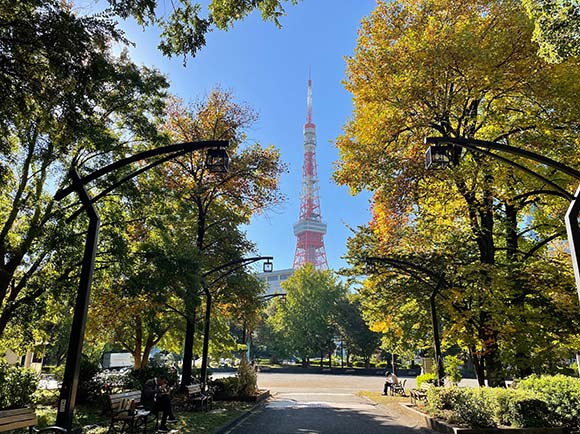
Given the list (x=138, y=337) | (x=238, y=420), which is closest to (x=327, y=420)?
(x=238, y=420)

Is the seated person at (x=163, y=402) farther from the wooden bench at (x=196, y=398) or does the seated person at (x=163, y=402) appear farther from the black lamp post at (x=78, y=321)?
the black lamp post at (x=78, y=321)

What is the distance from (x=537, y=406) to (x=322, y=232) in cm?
9290

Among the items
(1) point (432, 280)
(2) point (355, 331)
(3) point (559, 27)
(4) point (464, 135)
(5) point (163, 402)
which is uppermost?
(4) point (464, 135)

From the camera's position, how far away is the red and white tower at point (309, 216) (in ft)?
316

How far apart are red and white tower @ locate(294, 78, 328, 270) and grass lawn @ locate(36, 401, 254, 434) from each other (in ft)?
262

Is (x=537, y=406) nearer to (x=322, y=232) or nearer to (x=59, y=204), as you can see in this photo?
(x=59, y=204)

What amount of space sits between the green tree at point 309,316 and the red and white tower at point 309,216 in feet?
133

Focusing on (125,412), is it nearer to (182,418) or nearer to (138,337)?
(182,418)

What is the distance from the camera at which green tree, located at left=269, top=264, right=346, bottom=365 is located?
50.6 metres

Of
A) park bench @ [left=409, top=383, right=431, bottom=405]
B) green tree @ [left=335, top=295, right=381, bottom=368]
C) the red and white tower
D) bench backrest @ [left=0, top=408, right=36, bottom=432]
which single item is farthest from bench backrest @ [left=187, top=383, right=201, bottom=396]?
the red and white tower

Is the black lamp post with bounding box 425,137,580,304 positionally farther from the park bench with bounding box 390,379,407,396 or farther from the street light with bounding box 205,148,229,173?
the park bench with bounding box 390,379,407,396

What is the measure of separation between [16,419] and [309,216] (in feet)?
307

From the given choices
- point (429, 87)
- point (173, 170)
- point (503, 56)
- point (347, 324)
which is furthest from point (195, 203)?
point (347, 324)

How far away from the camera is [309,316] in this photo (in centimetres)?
5138
